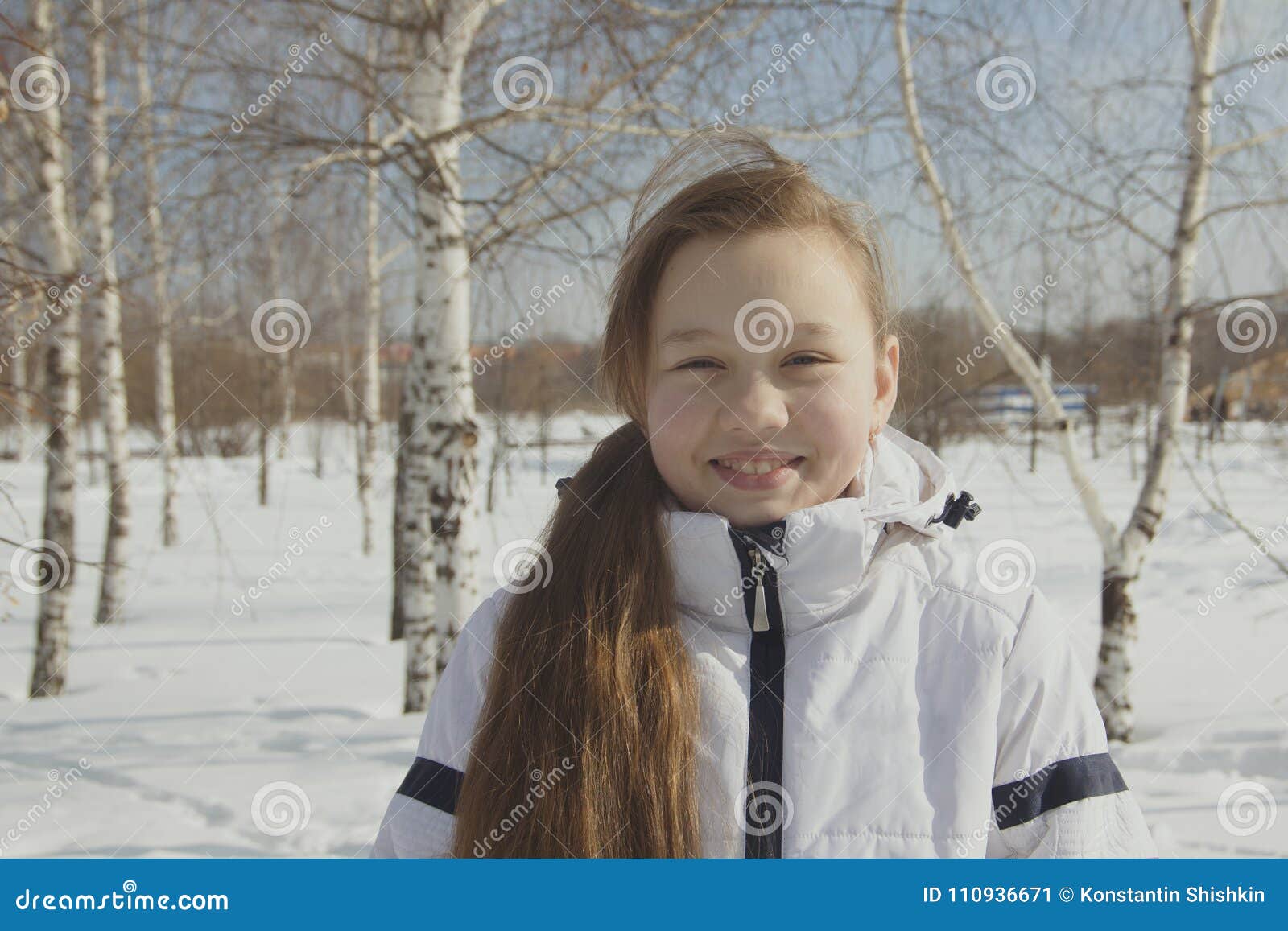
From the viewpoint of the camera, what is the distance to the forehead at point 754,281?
1.11 m

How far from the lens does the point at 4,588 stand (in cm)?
228

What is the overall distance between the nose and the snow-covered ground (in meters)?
0.52

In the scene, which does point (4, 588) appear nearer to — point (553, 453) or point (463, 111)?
point (463, 111)

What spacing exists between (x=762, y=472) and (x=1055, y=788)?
524 mm

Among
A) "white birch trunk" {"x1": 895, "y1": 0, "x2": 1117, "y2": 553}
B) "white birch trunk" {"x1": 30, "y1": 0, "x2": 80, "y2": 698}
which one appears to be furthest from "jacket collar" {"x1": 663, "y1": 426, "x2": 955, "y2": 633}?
"white birch trunk" {"x1": 30, "y1": 0, "x2": 80, "y2": 698}

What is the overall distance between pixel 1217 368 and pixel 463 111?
7.20 meters

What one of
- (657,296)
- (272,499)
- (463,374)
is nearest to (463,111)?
(463,374)

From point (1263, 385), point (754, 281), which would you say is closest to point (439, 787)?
point (754, 281)

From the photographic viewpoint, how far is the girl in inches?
41.4

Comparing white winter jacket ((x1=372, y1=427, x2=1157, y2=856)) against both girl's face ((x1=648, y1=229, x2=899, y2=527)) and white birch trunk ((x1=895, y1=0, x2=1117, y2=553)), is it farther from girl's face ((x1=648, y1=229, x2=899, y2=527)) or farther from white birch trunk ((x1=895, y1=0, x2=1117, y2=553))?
white birch trunk ((x1=895, y1=0, x2=1117, y2=553))
